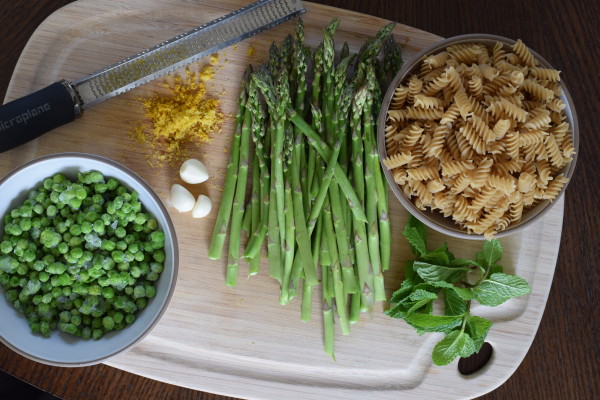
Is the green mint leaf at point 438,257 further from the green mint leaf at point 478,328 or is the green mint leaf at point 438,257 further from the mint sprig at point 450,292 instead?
the green mint leaf at point 478,328

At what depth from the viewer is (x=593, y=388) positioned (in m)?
1.90

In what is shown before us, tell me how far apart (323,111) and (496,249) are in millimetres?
669

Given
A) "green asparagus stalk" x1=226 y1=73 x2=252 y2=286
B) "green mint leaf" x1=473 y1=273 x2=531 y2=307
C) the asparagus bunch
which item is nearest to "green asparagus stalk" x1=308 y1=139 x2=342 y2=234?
the asparagus bunch

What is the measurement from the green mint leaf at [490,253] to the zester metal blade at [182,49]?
0.93 m

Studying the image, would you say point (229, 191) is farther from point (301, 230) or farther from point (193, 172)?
point (301, 230)

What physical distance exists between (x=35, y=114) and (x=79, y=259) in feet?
1.48

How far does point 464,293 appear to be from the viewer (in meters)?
1.60

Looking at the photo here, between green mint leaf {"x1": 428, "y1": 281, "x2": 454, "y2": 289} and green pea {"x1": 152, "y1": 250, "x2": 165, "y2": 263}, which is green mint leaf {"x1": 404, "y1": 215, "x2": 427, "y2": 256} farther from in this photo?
green pea {"x1": 152, "y1": 250, "x2": 165, "y2": 263}

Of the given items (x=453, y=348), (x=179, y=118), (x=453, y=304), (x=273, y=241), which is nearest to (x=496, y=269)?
(x=453, y=304)

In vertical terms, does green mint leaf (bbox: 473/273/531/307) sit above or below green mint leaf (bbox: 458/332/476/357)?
above

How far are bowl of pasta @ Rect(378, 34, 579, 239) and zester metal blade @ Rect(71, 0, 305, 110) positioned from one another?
1.60 feet

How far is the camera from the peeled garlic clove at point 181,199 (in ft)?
5.42

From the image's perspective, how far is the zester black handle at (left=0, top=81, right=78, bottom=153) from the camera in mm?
1564

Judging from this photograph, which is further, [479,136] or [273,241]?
[273,241]
